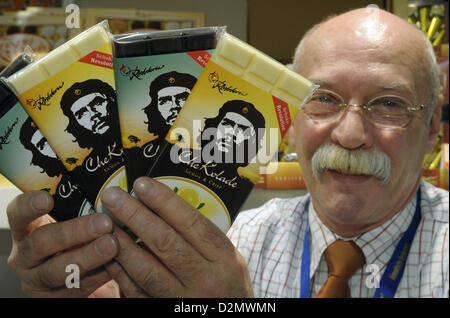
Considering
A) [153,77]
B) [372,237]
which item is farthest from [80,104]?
[372,237]

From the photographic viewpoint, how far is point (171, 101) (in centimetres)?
59

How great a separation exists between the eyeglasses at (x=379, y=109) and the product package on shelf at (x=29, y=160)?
76 centimetres

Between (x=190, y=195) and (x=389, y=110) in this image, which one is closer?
(x=190, y=195)

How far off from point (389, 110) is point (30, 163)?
101 cm

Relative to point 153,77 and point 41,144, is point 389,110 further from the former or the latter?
point 41,144

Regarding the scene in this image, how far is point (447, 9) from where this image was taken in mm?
1261

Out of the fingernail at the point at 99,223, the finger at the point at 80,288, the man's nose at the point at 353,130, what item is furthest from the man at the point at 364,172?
the fingernail at the point at 99,223

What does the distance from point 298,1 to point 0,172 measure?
2.85 ft

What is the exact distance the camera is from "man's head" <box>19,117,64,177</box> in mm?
593

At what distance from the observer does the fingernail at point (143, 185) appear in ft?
2.00

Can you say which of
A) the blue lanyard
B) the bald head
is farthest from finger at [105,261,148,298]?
the bald head

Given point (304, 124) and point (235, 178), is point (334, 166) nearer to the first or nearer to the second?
point (304, 124)

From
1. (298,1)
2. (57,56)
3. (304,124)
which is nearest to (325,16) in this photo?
(298,1)
